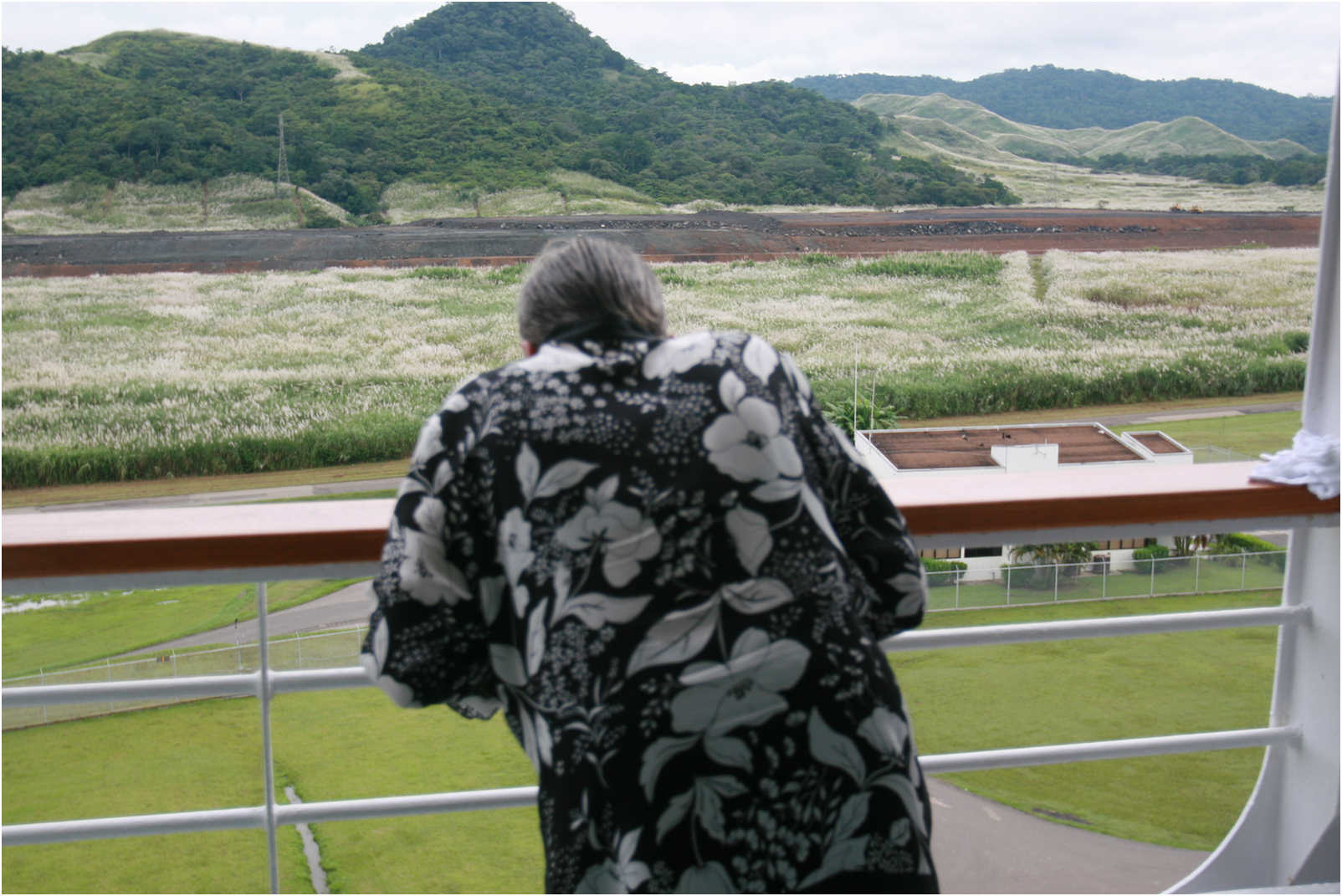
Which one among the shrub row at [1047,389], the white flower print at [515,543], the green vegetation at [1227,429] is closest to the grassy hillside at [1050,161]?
the shrub row at [1047,389]

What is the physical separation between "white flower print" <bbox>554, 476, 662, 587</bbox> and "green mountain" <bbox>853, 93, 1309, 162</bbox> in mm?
2492

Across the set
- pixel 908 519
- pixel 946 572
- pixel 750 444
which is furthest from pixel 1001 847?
pixel 750 444

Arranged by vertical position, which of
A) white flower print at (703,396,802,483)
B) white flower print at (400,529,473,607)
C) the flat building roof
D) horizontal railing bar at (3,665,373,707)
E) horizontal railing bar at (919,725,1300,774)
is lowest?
horizontal railing bar at (919,725,1300,774)

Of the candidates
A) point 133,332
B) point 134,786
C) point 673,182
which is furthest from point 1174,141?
point 134,786

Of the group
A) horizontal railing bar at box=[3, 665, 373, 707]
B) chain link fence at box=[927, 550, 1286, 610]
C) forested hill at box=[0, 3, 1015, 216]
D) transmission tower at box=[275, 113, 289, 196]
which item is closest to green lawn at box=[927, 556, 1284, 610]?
chain link fence at box=[927, 550, 1286, 610]

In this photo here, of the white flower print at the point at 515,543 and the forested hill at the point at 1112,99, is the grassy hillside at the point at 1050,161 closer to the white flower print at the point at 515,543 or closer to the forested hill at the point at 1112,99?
the forested hill at the point at 1112,99

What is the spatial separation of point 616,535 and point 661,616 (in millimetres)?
66

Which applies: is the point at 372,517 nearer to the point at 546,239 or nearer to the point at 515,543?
the point at 515,543

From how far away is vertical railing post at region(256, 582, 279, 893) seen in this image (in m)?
1.16

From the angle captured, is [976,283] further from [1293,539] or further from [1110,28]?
[1293,539]

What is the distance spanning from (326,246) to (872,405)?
1481 millimetres

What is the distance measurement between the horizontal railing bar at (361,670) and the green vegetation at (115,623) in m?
1.33

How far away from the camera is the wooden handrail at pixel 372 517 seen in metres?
1.05

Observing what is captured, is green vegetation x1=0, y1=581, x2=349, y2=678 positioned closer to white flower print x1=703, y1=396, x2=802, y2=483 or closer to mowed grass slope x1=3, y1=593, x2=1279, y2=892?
mowed grass slope x1=3, y1=593, x2=1279, y2=892
